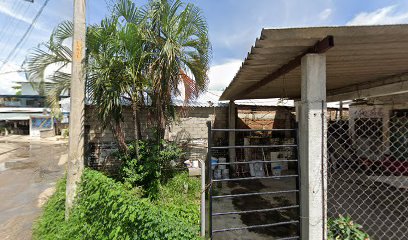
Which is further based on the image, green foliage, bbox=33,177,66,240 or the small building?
the small building

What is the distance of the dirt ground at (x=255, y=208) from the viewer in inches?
153

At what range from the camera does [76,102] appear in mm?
3965

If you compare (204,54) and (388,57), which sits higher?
(204,54)

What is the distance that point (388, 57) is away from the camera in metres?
2.66

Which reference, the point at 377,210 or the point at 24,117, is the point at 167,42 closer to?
the point at 377,210

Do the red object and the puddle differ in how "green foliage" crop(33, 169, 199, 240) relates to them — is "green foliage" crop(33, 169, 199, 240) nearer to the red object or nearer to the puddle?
the red object

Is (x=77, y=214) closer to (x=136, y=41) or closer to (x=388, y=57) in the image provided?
(x=136, y=41)

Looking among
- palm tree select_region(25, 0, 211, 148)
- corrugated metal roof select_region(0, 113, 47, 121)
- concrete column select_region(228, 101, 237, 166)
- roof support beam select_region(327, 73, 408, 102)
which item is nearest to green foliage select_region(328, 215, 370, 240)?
roof support beam select_region(327, 73, 408, 102)

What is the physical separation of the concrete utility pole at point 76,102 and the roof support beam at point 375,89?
18.6ft

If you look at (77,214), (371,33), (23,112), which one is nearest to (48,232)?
(77,214)

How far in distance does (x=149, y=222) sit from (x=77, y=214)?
6.95 feet

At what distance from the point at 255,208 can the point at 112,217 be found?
3.36 m

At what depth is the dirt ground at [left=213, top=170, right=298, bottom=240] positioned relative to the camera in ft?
12.8

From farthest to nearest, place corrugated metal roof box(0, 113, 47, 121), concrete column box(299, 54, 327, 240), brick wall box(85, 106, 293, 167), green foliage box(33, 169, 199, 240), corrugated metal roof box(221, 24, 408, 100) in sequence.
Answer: corrugated metal roof box(0, 113, 47, 121) → brick wall box(85, 106, 293, 167) → green foliage box(33, 169, 199, 240) → concrete column box(299, 54, 327, 240) → corrugated metal roof box(221, 24, 408, 100)
